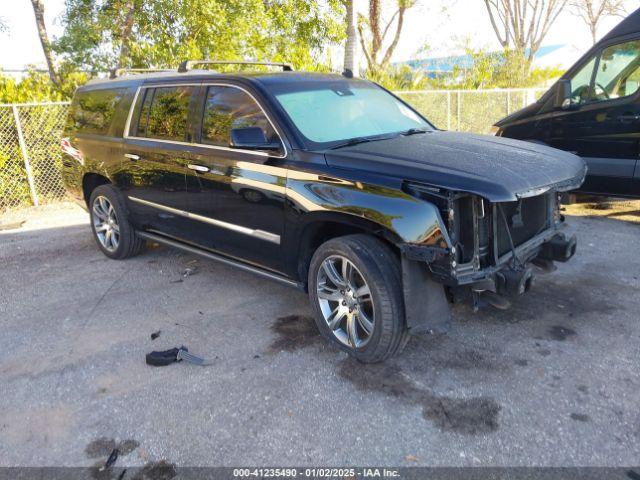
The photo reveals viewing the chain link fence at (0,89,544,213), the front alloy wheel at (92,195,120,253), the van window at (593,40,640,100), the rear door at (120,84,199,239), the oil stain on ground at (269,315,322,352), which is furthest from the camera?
the chain link fence at (0,89,544,213)

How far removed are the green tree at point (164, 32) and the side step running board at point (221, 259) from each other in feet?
18.2

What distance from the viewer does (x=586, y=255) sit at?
558 cm

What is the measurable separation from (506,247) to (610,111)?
3696mm

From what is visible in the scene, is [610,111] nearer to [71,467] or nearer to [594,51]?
[594,51]

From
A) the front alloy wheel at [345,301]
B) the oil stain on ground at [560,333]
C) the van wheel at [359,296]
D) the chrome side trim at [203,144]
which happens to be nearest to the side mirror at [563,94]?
the oil stain on ground at [560,333]

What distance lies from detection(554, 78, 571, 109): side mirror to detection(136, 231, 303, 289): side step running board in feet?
14.4

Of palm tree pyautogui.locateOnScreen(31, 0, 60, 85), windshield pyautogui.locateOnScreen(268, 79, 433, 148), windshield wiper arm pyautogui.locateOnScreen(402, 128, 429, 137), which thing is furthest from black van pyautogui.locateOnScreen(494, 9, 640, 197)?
palm tree pyautogui.locateOnScreen(31, 0, 60, 85)

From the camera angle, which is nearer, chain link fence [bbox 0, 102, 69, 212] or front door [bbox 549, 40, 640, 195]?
front door [bbox 549, 40, 640, 195]

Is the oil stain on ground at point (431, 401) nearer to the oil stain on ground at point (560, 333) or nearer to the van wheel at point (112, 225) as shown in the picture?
the oil stain on ground at point (560, 333)

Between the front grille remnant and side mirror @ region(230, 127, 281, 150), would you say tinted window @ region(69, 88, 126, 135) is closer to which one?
side mirror @ region(230, 127, 281, 150)

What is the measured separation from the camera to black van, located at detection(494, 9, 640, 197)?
19.7ft

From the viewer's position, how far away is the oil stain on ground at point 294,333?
3885 mm

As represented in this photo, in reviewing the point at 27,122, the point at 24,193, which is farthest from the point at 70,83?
the point at 24,193

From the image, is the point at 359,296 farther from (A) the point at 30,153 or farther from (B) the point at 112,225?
(A) the point at 30,153
